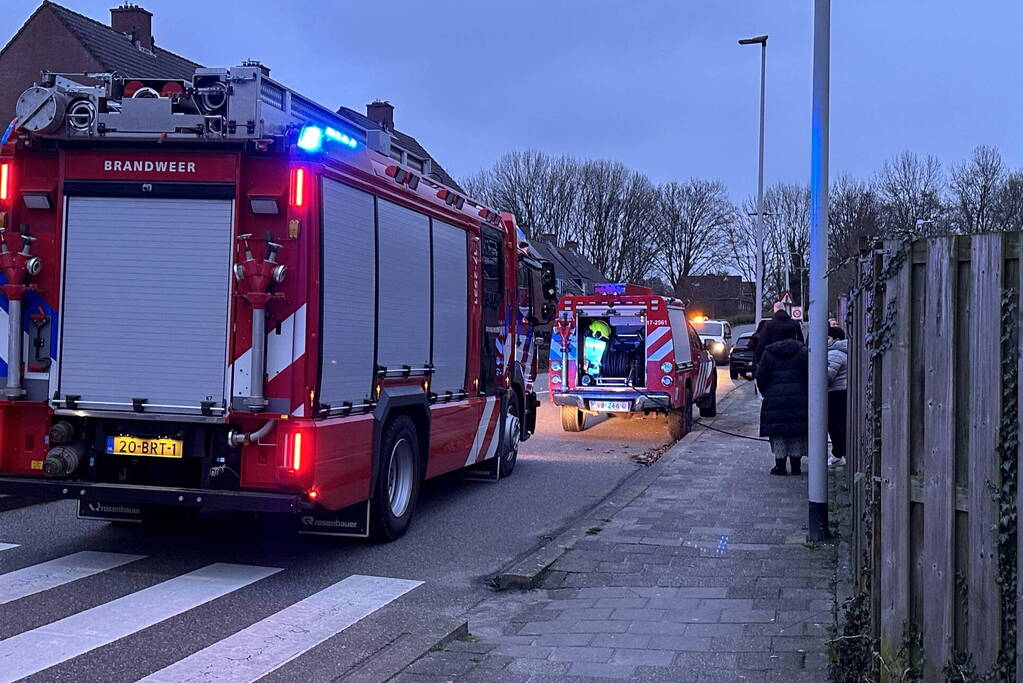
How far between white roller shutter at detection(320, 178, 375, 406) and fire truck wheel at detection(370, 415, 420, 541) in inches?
25.4

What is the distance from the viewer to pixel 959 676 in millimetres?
3717

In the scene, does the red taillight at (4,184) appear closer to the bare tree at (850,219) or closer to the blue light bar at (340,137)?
the blue light bar at (340,137)

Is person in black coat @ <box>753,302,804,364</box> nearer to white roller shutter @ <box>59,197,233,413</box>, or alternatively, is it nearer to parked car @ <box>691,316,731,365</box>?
white roller shutter @ <box>59,197,233,413</box>

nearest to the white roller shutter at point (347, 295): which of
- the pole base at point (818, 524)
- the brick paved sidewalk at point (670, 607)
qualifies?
the brick paved sidewalk at point (670, 607)

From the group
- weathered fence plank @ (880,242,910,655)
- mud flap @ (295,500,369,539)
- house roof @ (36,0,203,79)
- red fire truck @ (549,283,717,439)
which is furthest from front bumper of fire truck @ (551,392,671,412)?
house roof @ (36,0,203,79)

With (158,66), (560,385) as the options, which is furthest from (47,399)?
(158,66)

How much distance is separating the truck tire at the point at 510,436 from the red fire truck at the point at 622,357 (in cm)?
433

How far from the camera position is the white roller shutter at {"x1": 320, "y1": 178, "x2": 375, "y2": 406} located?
6875 mm

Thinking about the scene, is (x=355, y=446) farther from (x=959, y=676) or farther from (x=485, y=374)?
(x=959, y=676)

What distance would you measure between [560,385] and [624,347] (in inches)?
50.0

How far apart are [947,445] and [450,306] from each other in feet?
19.8

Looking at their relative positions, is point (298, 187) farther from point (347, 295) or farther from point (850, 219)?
point (850, 219)

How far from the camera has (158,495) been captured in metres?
6.75

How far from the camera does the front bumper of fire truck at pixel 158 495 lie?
21.7ft
